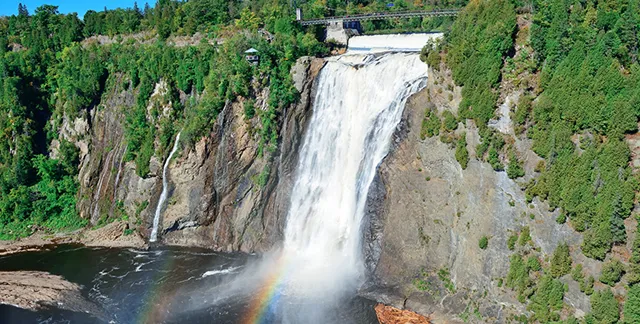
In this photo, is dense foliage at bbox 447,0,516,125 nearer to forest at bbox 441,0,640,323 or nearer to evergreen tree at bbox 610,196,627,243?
forest at bbox 441,0,640,323

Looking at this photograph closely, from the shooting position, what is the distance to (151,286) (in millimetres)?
39281

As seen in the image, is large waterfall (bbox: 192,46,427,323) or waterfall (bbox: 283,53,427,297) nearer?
large waterfall (bbox: 192,46,427,323)

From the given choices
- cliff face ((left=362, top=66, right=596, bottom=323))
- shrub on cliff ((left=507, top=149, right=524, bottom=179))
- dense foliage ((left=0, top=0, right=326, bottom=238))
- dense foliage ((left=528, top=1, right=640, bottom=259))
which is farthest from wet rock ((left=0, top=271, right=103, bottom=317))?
dense foliage ((left=528, top=1, right=640, bottom=259))

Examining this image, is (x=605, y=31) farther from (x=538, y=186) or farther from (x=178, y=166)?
(x=178, y=166)

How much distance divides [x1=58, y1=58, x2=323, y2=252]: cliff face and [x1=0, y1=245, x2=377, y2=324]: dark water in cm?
194

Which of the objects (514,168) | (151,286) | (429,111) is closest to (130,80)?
(151,286)

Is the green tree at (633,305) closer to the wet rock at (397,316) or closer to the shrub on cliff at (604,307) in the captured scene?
the shrub on cliff at (604,307)

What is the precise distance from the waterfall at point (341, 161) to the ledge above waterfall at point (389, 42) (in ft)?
17.4

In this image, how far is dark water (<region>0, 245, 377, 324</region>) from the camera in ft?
114

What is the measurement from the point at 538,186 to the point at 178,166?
30.8m

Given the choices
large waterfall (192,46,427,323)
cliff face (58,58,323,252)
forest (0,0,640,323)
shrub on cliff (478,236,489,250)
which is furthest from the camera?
cliff face (58,58,323,252)

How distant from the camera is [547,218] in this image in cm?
2877

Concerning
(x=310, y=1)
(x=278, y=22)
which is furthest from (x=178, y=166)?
(x=310, y=1)

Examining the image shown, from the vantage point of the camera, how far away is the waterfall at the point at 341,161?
37.8m
